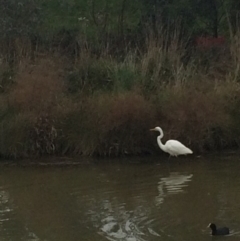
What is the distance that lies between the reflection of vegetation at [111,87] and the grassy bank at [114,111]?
2cm

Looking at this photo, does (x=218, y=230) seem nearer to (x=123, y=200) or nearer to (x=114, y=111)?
(x=123, y=200)

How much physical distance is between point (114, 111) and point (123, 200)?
15.1ft

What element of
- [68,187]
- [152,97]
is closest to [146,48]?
[152,97]

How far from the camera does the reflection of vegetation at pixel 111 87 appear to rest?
17406mm

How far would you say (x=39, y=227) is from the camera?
11445 mm

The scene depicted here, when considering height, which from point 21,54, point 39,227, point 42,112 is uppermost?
point 21,54

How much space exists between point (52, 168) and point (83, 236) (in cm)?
565

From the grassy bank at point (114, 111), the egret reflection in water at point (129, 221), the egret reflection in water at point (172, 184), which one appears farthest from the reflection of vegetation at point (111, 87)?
the egret reflection in water at point (129, 221)

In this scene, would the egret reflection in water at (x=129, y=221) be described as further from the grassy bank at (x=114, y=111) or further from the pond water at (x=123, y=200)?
the grassy bank at (x=114, y=111)

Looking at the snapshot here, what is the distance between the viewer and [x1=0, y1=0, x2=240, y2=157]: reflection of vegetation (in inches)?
685

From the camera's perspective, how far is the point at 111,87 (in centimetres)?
1936

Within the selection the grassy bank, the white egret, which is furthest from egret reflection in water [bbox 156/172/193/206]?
the grassy bank

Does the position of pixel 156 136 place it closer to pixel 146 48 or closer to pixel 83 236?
pixel 146 48

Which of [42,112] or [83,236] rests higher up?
[42,112]
